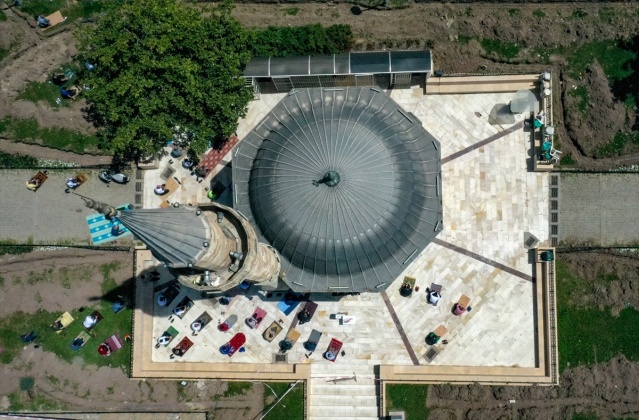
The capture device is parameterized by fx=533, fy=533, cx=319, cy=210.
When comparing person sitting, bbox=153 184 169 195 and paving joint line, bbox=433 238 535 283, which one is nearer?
paving joint line, bbox=433 238 535 283

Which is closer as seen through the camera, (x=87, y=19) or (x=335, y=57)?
(x=335, y=57)

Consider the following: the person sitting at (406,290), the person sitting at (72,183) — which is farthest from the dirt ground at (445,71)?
the person sitting at (406,290)

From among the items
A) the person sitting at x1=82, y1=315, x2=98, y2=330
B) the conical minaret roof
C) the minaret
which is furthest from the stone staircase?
the conical minaret roof

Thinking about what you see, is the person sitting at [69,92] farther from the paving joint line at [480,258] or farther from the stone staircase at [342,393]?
the paving joint line at [480,258]

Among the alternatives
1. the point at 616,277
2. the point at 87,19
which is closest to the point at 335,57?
the point at 87,19

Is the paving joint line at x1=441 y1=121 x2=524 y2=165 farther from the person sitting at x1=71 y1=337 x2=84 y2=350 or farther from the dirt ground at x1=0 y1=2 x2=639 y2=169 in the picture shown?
the person sitting at x1=71 y1=337 x2=84 y2=350

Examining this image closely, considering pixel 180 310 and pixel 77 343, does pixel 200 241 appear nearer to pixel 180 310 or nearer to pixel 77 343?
pixel 180 310

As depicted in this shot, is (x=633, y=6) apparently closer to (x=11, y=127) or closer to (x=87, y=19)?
(x=87, y=19)
